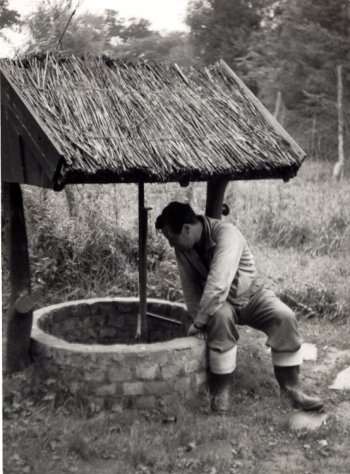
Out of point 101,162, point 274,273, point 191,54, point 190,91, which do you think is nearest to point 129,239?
point 274,273

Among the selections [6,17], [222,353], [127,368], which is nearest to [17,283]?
[127,368]

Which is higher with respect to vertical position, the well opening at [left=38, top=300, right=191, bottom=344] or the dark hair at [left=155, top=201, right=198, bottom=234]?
the dark hair at [left=155, top=201, right=198, bottom=234]

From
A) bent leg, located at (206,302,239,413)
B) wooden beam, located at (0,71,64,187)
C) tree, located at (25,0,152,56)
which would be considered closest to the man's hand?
bent leg, located at (206,302,239,413)

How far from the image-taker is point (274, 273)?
7.84 metres

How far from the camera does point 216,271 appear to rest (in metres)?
4.58

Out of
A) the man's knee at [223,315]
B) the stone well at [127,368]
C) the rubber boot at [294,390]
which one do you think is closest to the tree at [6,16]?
the stone well at [127,368]

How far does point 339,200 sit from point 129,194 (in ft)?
11.6

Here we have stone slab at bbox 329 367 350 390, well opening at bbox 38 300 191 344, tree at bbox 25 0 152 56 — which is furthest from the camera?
tree at bbox 25 0 152 56

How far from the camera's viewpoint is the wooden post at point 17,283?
450 cm

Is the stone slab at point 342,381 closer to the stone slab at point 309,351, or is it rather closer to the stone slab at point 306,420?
the stone slab at point 309,351

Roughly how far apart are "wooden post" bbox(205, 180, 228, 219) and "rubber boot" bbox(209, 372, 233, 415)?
1489mm

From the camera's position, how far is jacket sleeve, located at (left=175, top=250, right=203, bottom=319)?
5031 millimetres

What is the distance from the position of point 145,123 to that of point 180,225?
0.85 meters

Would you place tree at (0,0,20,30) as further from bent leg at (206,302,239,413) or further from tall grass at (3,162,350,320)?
tall grass at (3,162,350,320)
